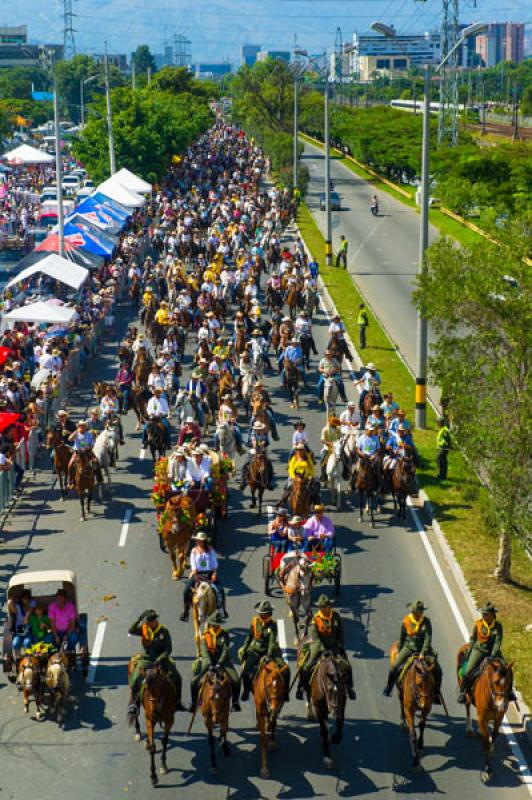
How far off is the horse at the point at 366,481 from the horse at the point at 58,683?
9069 millimetres

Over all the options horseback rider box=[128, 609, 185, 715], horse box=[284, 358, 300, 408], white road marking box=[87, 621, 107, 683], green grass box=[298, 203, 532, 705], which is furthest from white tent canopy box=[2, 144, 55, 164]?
horseback rider box=[128, 609, 185, 715]

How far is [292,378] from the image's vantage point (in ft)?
109

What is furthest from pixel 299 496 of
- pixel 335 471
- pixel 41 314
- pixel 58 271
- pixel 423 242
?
pixel 58 271

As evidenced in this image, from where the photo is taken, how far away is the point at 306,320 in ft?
125

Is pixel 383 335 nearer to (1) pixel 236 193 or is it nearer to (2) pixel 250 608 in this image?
(2) pixel 250 608

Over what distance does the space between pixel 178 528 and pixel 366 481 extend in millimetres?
4754

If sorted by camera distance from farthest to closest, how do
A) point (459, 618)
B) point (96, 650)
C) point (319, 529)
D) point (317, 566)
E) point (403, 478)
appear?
point (403, 478) → point (319, 529) → point (317, 566) → point (459, 618) → point (96, 650)

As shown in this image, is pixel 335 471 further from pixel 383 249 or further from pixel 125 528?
pixel 383 249

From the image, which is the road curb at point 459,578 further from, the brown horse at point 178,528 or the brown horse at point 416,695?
the brown horse at point 178,528

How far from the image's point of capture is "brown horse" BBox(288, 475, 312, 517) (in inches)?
911

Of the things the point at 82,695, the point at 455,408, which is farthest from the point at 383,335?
the point at 82,695

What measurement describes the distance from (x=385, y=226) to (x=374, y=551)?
5365 centimetres

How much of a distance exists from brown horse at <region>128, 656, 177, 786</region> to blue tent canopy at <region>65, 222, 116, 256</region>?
35.8 m

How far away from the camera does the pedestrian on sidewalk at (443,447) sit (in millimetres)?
26959
